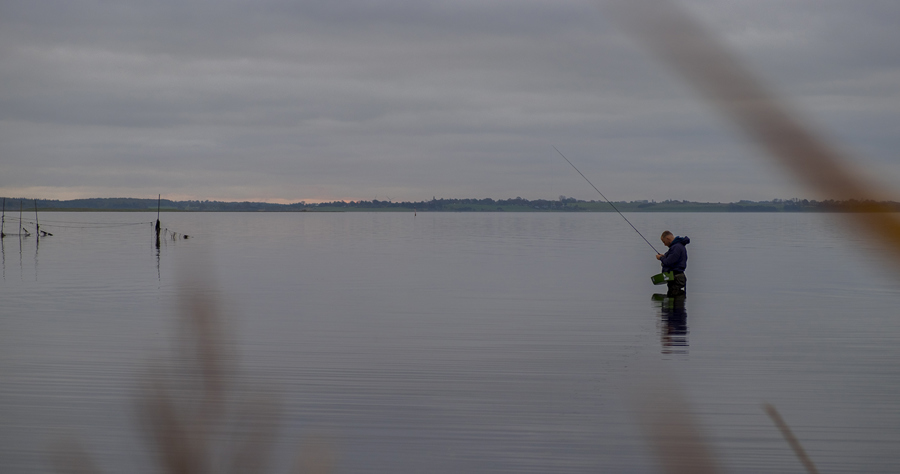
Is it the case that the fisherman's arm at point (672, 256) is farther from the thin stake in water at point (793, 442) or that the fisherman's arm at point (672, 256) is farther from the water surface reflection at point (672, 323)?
the thin stake in water at point (793, 442)

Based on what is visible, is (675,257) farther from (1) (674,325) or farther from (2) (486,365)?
(2) (486,365)

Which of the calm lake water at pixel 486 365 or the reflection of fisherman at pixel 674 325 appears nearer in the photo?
the calm lake water at pixel 486 365

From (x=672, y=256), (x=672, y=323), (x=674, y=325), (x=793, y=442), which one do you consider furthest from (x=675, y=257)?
(x=793, y=442)

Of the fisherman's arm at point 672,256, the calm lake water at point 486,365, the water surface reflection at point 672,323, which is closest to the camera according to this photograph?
the calm lake water at point 486,365

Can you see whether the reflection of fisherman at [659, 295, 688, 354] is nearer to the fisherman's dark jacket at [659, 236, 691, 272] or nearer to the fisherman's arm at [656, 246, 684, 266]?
the fisherman's dark jacket at [659, 236, 691, 272]

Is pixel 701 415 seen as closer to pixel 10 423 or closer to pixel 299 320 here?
pixel 10 423

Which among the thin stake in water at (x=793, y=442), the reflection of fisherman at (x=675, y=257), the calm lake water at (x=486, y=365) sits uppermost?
the thin stake in water at (x=793, y=442)

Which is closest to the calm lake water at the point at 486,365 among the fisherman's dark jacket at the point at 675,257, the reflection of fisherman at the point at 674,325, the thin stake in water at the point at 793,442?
the reflection of fisherman at the point at 674,325

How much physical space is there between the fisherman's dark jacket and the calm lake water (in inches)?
55.4

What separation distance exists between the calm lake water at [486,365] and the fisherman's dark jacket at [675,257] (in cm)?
141

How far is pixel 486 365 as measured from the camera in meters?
14.9

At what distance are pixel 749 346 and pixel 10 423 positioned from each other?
14860 mm

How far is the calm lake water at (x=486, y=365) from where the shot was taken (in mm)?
9422

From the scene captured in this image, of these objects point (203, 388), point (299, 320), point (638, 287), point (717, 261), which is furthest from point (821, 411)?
point (717, 261)
